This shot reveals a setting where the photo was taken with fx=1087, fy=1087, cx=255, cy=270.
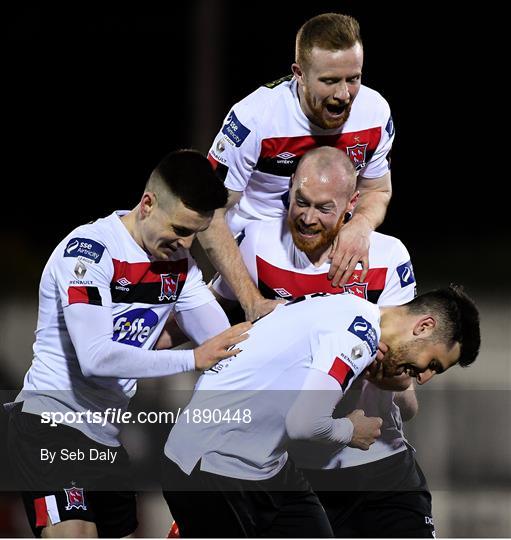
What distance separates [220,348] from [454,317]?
34.5 inches

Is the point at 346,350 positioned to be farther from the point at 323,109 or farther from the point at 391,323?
the point at 323,109

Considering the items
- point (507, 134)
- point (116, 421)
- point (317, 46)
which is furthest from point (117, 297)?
point (507, 134)

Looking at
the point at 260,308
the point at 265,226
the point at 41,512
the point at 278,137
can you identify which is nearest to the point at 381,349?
the point at 260,308

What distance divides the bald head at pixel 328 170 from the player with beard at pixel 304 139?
6.1 inches

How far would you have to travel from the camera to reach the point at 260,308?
4586 millimetres

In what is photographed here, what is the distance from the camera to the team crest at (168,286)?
4.39 metres

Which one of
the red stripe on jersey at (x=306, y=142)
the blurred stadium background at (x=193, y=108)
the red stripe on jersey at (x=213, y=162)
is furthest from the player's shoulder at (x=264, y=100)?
the blurred stadium background at (x=193, y=108)

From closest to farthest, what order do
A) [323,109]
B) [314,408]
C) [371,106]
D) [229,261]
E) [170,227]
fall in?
[314,408] < [170,227] < [323,109] < [229,261] < [371,106]

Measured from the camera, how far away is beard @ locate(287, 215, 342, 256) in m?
4.55

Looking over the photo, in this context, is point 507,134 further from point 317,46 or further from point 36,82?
point 317,46

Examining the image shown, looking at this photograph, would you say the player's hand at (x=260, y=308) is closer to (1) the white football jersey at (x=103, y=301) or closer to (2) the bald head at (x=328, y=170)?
(1) the white football jersey at (x=103, y=301)

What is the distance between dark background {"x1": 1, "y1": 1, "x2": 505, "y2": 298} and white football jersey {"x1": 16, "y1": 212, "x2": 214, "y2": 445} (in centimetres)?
663

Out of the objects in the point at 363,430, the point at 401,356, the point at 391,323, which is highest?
the point at 391,323

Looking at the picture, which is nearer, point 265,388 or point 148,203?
point 265,388
